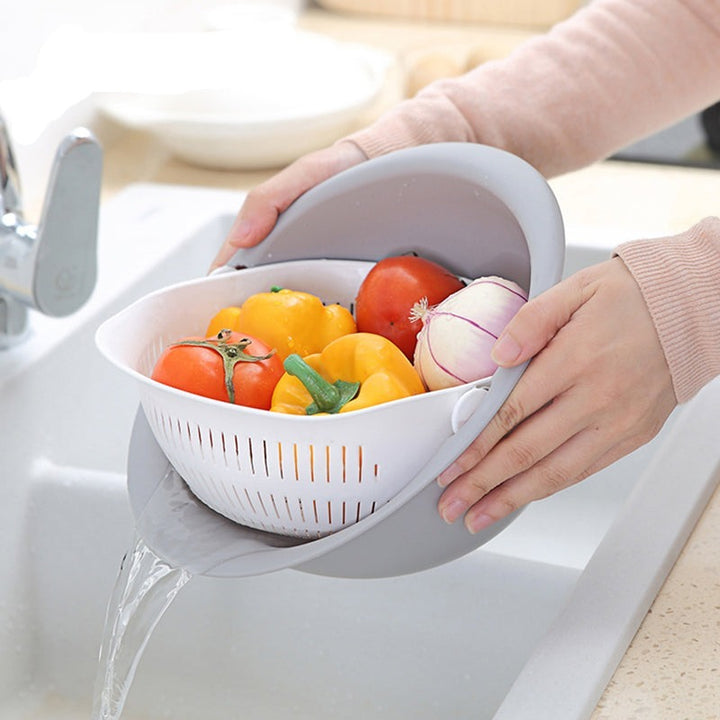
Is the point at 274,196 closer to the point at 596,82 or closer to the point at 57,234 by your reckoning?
the point at 57,234

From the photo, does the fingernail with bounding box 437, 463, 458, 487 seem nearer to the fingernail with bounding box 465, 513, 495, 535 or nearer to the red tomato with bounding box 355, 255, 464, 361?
the fingernail with bounding box 465, 513, 495, 535

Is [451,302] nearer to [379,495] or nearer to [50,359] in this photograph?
[379,495]

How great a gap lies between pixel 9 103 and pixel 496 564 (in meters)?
0.75

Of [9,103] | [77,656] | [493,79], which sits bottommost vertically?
[77,656]

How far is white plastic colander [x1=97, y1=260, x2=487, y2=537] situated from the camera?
65 centimetres

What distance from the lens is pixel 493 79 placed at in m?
1.01

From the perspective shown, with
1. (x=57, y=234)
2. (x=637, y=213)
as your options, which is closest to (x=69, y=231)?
(x=57, y=234)

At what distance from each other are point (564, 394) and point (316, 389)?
0.13 metres

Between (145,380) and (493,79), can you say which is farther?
(493,79)

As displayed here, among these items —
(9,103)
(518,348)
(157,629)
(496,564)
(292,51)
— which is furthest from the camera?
(292,51)

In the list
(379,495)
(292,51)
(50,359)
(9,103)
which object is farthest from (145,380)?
(292,51)

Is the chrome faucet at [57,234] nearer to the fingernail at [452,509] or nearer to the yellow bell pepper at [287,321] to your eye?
the yellow bell pepper at [287,321]

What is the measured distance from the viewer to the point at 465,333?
72cm

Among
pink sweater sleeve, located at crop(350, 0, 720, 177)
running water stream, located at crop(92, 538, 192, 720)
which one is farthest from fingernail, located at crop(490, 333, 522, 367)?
pink sweater sleeve, located at crop(350, 0, 720, 177)
